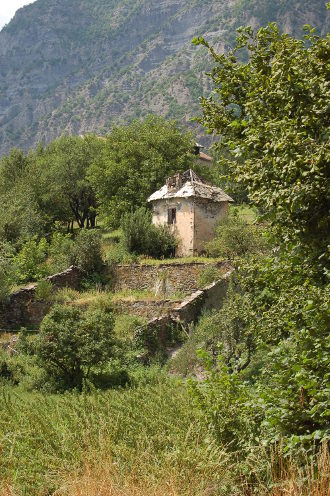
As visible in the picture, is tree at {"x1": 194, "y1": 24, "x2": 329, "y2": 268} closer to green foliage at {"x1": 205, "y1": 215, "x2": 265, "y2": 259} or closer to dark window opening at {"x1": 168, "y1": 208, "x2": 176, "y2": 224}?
green foliage at {"x1": 205, "y1": 215, "x2": 265, "y2": 259}

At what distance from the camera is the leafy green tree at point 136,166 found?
111 feet

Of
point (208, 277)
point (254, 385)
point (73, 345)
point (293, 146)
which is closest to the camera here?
point (293, 146)

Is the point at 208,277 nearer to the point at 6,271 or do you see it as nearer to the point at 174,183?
the point at 174,183

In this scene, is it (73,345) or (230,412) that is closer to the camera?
(230,412)

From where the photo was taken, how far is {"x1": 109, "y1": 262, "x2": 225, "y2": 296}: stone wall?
23391 mm

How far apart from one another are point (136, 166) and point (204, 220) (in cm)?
899

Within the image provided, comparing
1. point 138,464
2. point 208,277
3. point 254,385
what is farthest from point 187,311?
point 138,464

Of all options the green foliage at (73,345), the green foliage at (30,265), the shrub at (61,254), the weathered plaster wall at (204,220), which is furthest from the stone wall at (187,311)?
the green foliage at (30,265)

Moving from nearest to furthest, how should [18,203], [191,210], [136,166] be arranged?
[191,210]
[18,203]
[136,166]

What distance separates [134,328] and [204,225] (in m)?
10.8

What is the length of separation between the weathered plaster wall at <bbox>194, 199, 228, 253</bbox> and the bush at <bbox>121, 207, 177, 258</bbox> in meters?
1.26

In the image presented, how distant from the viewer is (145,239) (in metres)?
27.8

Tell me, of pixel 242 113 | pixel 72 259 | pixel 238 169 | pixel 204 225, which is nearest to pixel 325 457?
pixel 238 169

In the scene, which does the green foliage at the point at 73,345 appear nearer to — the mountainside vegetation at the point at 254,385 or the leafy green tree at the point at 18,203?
the mountainside vegetation at the point at 254,385
